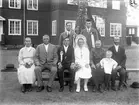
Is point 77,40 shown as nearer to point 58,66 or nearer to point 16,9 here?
point 58,66

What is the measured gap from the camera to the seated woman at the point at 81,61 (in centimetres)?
613

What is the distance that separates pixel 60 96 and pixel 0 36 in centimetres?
1881

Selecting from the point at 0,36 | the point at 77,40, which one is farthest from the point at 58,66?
the point at 0,36

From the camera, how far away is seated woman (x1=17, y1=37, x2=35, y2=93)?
6.07m

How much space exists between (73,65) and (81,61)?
32cm

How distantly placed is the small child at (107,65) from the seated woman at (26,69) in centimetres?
205

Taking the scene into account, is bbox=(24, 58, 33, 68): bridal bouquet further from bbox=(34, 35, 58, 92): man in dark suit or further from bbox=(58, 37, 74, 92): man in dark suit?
bbox=(58, 37, 74, 92): man in dark suit

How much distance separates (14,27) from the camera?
23.8 meters

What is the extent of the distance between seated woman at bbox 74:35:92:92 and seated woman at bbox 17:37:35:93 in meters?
1.28

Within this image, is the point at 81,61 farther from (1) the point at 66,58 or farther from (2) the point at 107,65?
(2) the point at 107,65

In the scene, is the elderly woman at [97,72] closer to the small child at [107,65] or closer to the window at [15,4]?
the small child at [107,65]

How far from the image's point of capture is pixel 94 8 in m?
24.6

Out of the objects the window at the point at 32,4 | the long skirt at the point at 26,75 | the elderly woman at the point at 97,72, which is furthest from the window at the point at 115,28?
the long skirt at the point at 26,75

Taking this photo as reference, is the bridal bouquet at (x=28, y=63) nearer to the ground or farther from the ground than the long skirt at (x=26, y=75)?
farther from the ground
